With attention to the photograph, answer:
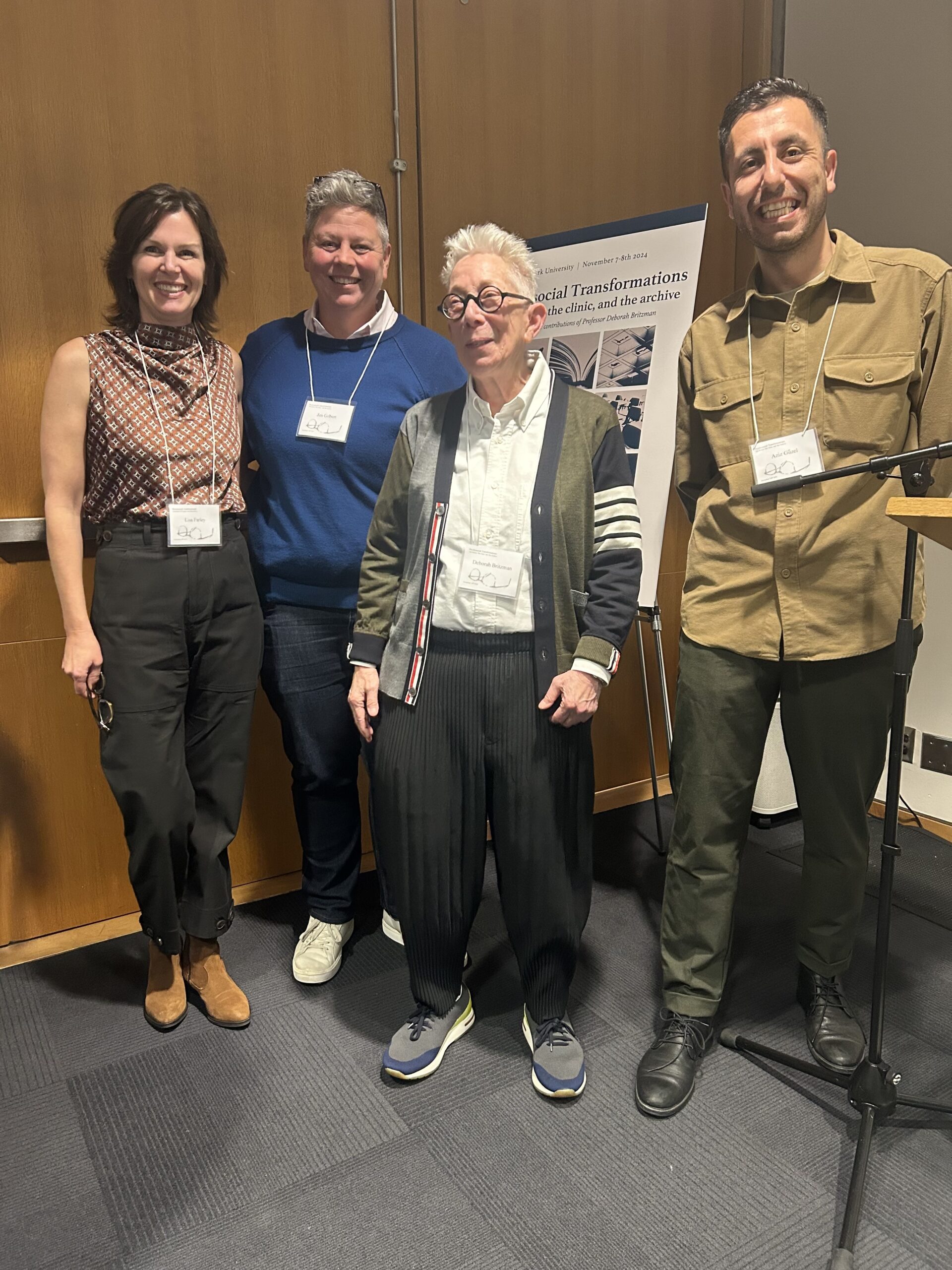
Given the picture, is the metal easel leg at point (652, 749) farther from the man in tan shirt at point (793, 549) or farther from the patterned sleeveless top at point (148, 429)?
the patterned sleeveless top at point (148, 429)

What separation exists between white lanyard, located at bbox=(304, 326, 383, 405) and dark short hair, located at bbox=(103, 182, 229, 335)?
0.22m

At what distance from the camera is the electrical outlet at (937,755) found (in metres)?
2.89

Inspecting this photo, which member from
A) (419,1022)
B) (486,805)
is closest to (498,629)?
(486,805)

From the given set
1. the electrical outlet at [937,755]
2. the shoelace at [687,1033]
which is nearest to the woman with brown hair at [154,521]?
the shoelace at [687,1033]

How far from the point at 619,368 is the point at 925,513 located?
4.91 feet

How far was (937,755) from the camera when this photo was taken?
2.93 metres

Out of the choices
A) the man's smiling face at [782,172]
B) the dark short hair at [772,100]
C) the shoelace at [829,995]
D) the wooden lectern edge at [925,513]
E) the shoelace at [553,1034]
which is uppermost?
the dark short hair at [772,100]

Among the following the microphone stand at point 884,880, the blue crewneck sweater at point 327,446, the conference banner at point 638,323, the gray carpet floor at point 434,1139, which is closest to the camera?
the microphone stand at point 884,880

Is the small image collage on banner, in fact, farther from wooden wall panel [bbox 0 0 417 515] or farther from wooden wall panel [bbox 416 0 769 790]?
wooden wall panel [bbox 0 0 417 515]

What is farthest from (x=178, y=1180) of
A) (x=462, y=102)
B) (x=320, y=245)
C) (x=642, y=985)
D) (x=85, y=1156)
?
(x=462, y=102)

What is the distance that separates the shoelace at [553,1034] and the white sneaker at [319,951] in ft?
1.99

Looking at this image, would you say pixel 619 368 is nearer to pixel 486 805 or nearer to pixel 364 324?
pixel 364 324

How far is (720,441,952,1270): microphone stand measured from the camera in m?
1.29

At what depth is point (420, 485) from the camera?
5.63 feet
